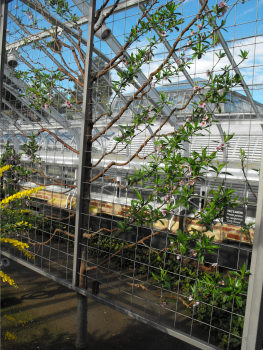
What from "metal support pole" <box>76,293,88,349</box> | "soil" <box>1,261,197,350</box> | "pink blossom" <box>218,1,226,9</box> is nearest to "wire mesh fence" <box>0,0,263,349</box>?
"pink blossom" <box>218,1,226,9</box>

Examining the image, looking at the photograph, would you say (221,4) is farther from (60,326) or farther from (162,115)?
(60,326)

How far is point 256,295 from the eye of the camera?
132 centimetres

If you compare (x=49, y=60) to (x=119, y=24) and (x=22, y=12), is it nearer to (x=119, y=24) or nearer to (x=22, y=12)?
(x=22, y=12)

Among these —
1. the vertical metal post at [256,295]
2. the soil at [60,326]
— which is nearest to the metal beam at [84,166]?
the soil at [60,326]

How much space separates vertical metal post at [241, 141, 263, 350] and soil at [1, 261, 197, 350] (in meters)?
1.28

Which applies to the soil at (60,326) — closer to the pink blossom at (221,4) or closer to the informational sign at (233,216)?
the informational sign at (233,216)

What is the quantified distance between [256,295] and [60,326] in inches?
70.5

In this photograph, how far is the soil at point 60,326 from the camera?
2344mm

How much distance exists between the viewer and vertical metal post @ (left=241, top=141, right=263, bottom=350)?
1312 mm

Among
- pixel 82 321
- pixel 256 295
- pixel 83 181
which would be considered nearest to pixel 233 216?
pixel 256 295

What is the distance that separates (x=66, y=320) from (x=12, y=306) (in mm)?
554

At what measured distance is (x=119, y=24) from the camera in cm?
197

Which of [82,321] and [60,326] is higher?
[82,321]

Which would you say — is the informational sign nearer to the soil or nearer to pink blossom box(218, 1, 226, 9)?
pink blossom box(218, 1, 226, 9)
